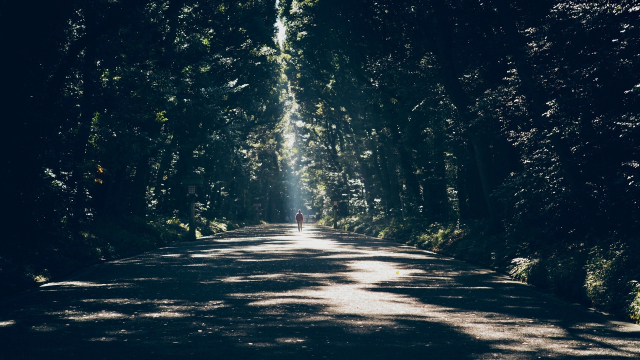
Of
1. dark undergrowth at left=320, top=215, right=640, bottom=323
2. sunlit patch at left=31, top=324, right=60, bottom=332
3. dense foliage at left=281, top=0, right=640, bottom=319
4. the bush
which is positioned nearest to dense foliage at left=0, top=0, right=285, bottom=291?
sunlit patch at left=31, top=324, right=60, bottom=332

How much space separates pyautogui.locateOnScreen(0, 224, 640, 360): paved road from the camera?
7.05 m

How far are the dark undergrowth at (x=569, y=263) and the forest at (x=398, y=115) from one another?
51mm

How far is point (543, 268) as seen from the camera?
1377 centimetres

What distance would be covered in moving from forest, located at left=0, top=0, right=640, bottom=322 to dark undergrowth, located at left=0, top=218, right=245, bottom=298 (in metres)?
0.09

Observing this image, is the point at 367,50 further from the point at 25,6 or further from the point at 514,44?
the point at 25,6

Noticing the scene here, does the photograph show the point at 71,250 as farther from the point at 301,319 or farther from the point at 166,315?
the point at 301,319

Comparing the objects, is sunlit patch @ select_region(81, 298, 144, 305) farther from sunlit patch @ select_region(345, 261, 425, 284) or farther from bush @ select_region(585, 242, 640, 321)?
bush @ select_region(585, 242, 640, 321)

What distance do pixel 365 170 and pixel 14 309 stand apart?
42.5 meters

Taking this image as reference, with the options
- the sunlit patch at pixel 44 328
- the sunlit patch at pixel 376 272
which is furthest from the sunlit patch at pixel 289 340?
the sunlit patch at pixel 376 272

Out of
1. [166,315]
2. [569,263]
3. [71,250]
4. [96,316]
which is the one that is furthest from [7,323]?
[71,250]

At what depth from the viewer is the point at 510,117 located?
1859 cm

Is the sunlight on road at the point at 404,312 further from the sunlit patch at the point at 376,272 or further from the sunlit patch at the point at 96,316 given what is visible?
the sunlit patch at the point at 96,316

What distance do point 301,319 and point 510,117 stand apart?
11.7 meters

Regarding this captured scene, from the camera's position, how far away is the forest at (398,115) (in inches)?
537
